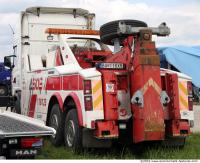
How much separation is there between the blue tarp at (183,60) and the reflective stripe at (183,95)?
14857 mm

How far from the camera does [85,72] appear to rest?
7.72 meters

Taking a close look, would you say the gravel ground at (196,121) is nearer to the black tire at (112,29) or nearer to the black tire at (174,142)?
the black tire at (174,142)

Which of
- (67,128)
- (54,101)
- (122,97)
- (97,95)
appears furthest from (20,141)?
(54,101)

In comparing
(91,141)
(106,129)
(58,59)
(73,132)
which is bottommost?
(91,141)

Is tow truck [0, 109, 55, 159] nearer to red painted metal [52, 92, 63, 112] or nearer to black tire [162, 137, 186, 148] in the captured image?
red painted metal [52, 92, 63, 112]

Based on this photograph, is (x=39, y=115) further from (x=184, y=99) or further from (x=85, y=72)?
(x=184, y=99)

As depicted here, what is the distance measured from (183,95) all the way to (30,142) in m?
3.37

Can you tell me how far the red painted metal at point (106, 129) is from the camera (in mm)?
7398

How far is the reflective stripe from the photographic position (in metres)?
8.05

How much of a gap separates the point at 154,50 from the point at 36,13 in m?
5.68

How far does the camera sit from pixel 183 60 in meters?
23.4

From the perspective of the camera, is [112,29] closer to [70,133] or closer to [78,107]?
[78,107]


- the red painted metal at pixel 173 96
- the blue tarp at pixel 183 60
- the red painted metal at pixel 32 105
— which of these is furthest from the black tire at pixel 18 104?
the blue tarp at pixel 183 60

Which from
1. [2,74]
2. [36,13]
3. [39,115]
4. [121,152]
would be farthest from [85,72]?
[2,74]
